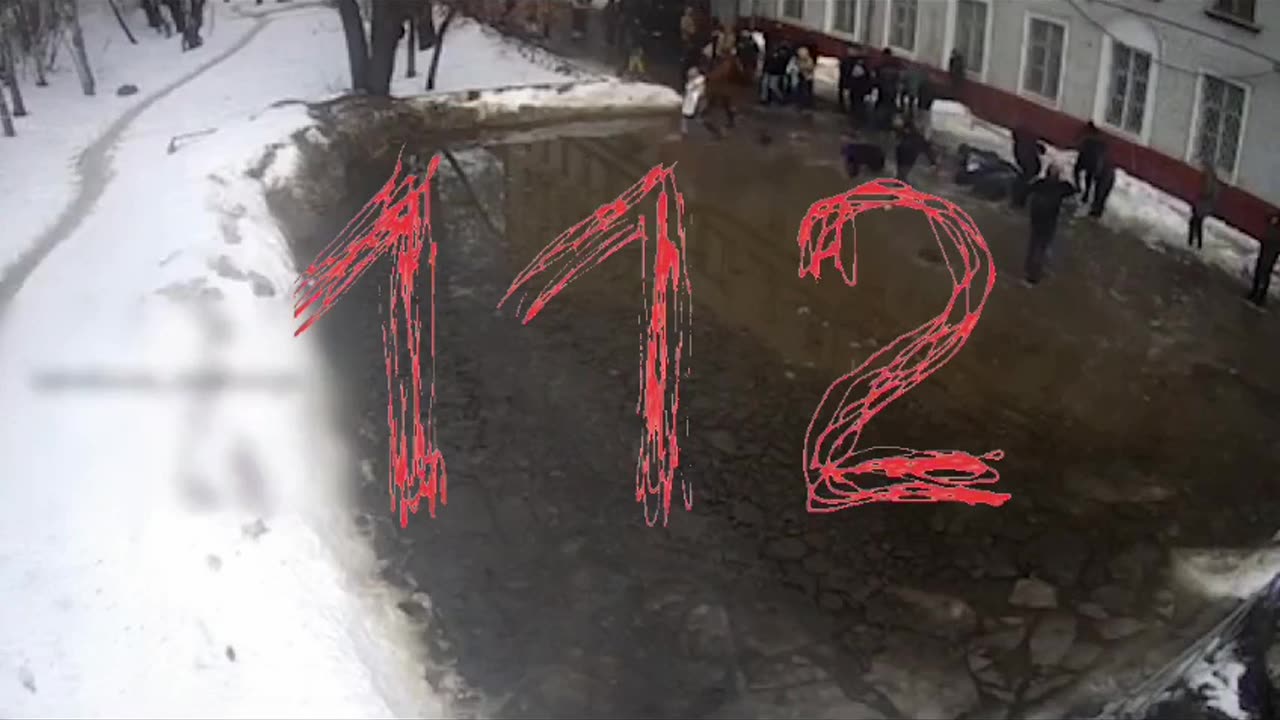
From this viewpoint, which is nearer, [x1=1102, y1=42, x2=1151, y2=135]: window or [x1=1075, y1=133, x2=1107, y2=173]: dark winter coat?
[x1=1075, y1=133, x2=1107, y2=173]: dark winter coat

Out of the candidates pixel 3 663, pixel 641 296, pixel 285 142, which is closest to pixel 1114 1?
pixel 641 296

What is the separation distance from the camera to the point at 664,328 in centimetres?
1562

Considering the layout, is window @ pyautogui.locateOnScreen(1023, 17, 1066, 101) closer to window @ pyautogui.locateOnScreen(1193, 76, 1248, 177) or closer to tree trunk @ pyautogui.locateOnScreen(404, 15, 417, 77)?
window @ pyautogui.locateOnScreen(1193, 76, 1248, 177)

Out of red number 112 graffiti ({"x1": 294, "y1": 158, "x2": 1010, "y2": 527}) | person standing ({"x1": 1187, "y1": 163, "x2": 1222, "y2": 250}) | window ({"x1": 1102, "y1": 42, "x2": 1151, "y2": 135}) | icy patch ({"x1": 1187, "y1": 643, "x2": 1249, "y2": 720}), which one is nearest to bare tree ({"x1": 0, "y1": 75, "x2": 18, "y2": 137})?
red number 112 graffiti ({"x1": 294, "y1": 158, "x2": 1010, "y2": 527})

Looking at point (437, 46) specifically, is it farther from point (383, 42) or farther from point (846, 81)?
point (846, 81)

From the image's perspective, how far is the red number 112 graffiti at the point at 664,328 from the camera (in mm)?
12281

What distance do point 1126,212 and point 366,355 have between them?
38.5 feet

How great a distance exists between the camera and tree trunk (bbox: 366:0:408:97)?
2450 centimetres

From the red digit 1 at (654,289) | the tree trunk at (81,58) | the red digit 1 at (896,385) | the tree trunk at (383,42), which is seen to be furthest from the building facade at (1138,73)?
the tree trunk at (81,58)

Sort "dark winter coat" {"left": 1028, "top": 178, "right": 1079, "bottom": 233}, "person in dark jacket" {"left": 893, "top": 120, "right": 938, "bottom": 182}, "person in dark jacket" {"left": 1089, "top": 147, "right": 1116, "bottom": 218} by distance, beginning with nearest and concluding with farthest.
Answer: "dark winter coat" {"left": 1028, "top": 178, "right": 1079, "bottom": 233}, "person in dark jacket" {"left": 1089, "top": 147, "right": 1116, "bottom": 218}, "person in dark jacket" {"left": 893, "top": 120, "right": 938, "bottom": 182}

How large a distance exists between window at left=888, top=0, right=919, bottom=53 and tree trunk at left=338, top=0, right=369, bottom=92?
1105cm

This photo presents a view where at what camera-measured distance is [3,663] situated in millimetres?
8422

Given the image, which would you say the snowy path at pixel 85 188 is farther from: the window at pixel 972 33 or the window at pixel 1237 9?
the window at pixel 1237 9
